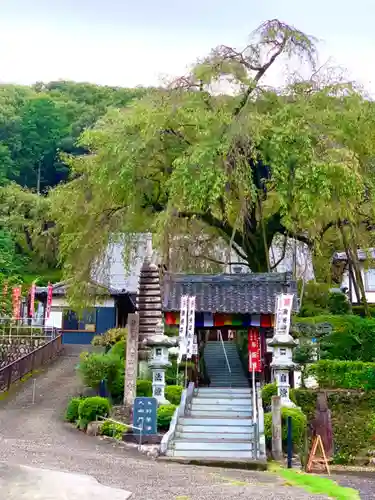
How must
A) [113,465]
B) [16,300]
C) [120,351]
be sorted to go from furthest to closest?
1. [16,300]
2. [120,351]
3. [113,465]

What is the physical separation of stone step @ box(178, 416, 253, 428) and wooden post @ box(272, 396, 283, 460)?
4.45 feet

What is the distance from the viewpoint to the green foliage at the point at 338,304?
87.1ft

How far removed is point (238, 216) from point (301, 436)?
7.88 metres

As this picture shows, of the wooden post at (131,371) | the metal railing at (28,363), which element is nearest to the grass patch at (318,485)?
the wooden post at (131,371)

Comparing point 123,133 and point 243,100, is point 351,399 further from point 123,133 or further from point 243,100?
point 123,133

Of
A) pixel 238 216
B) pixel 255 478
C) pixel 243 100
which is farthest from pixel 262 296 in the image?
pixel 255 478

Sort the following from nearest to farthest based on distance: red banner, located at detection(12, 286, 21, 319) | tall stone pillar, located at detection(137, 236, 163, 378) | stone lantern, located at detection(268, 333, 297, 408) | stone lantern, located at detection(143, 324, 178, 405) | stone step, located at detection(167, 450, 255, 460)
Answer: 1. stone step, located at detection(167, 450, 255, 460)
2. stone lantern, located at detection(268, 333, 297, 408)
3. stone lantern, located at detection(143, 324, 178, 405)
4. tall stone pillar, located at detection(137, 236, 163, 378)
5. red banner, located at detection(12, 286, 21, 319)

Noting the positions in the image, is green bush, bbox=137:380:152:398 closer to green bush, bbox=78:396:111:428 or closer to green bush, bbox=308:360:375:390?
green bush, bbox=78:396:111:428

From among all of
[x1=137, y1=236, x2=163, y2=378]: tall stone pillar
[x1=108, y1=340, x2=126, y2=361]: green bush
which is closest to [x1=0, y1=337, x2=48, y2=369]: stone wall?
[x1=108, y1=340, x2=126, y2=361]: green bush

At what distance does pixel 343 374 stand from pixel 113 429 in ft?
23.9

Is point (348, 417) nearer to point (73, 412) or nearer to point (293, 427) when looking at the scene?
point (293, 427)

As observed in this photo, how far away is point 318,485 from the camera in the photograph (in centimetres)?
1026

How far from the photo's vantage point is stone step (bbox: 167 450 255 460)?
515 inches

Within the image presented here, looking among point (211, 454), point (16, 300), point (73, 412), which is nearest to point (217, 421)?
point (211, 454)
